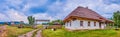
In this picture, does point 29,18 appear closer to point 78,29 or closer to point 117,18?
point 117,18

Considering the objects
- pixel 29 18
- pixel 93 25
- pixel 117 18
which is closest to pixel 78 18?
pixel 93 25


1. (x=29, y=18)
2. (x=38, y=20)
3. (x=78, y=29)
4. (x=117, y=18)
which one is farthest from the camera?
(x=29, y=18)

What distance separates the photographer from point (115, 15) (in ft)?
336

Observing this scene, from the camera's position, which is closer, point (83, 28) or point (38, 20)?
point (83, 28)

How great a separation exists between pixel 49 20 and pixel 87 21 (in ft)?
253

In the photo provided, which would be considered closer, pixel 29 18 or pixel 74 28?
pixel 74 28

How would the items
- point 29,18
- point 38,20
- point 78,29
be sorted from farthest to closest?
point 29,18
point 38,20
point 78,29

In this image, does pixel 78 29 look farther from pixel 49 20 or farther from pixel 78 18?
pixel 49 20

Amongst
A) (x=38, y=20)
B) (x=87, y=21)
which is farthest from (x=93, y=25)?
(x=38, y=20)

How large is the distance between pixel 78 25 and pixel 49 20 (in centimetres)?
7750

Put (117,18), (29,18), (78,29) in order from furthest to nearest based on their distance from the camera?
(29,18) → (117,18) → (78,29)

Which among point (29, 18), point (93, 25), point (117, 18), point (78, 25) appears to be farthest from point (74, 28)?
point (29, 18)

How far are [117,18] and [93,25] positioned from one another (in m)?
51.7

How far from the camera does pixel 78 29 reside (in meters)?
48.6
